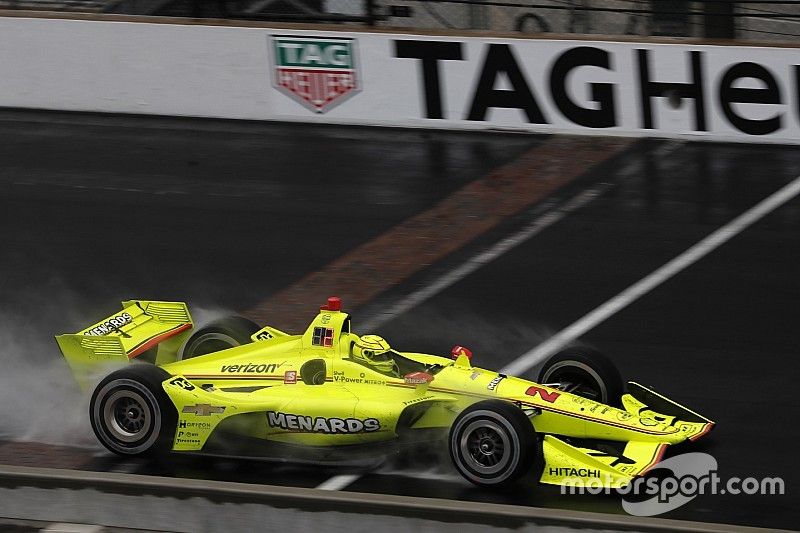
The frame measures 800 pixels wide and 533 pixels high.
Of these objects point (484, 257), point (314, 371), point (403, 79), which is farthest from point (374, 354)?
point (403, 79)

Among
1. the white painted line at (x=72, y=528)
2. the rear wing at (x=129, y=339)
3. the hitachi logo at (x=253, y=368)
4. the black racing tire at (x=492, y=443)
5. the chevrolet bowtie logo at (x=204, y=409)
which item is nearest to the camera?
the white painted line at (x=72, y=528)

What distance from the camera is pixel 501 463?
8.17 m

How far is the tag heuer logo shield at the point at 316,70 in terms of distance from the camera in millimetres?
16203

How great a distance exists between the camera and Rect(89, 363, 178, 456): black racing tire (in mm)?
8773

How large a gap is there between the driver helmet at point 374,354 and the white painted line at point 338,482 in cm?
73

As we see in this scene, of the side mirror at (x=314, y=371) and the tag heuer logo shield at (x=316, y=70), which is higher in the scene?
the tag heuer logo shield at (x=316, y=70)

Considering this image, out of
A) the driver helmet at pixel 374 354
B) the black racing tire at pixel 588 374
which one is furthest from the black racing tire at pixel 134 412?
the black racing tire at pixel 588 374

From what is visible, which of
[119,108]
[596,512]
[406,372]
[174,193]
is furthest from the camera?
[119,108]

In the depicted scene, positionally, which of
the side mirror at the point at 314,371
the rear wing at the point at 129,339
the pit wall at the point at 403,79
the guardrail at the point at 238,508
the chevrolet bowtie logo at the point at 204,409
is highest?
the pit wall at the point at 403,79

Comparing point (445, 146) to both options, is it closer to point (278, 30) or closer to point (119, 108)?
point (278, 30)

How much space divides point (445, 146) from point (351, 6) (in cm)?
227

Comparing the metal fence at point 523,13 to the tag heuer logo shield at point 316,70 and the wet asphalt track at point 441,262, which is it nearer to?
the tag heuer logo shield at point 316,70

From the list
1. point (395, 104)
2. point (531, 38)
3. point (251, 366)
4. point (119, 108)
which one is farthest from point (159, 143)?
point (251, 366)

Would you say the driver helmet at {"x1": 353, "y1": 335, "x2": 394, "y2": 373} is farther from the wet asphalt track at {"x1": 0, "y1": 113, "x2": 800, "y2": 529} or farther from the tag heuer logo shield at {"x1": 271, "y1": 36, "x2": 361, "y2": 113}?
the tag heuer logo shield at {"x1": 271, "y1": 36, "x2": 361, "y2": 113}
